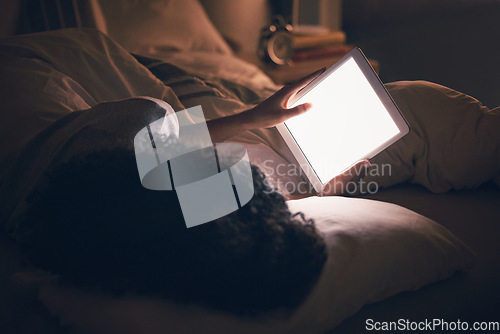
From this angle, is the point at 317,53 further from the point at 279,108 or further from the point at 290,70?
the point at 279,108

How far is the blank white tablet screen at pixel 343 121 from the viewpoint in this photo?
74 cm

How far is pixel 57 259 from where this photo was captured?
1.66 ft

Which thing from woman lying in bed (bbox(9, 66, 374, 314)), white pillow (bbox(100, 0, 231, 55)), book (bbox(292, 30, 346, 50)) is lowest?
woman lying in bed (bbox(9, 66, 374, 314))

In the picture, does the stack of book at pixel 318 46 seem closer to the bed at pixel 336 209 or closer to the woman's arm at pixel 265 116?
the bed at pixel 336 209

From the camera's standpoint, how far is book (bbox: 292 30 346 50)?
2.07 metres

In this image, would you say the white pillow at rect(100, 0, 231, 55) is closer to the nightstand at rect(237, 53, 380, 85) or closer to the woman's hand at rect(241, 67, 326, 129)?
the nightstand at rect(237, 53, 380, 85)

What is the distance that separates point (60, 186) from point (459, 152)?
0.78 metres

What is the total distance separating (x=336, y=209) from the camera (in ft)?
2.08

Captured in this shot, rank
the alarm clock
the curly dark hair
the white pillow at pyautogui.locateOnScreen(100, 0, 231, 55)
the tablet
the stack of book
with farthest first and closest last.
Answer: the stack of book, the alarm clock, the white pillow at pyautogui.locateOnScreen(100, 0, 231, 55), the tablet, the curly dark hair

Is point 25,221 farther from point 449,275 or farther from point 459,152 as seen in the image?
point 459,152

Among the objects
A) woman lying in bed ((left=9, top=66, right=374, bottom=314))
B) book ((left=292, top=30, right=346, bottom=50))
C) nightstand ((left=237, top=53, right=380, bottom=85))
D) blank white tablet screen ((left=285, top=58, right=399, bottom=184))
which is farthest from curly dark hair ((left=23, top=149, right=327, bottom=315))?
book ((left=292, top=30, right=346, bottom=50))

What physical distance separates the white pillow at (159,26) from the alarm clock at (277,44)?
0.26m

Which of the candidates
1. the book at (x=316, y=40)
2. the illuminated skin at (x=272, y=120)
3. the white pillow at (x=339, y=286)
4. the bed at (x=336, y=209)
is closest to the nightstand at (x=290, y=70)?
the book at (x=316, y=40)

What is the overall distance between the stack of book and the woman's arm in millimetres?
1267
